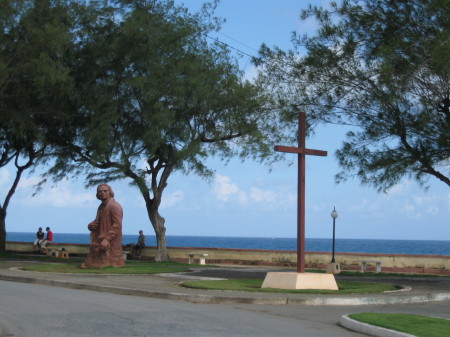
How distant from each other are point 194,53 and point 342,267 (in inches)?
460

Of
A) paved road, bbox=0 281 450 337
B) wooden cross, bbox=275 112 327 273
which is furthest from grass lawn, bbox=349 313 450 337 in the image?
wooden cross, bbox=275 112 327 273

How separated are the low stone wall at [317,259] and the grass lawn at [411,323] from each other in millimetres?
20253

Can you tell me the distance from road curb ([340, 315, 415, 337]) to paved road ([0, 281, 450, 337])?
0.19 m

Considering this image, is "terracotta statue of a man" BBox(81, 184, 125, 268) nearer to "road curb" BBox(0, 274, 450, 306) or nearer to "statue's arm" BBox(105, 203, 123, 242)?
"statue's arm" BBox(105, 203, 123, 242)

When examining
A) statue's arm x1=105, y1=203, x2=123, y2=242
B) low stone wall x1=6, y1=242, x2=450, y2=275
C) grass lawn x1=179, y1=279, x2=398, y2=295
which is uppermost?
statue's arm x1=105, y1=203, x2=123, y2=242

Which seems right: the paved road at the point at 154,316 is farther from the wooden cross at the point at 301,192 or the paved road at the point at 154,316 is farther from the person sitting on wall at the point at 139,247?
the person sitting on wall at the point at 139,247

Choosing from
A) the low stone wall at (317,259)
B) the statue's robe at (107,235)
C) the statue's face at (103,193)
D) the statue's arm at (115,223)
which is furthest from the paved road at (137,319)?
the low stone wall at (317,259)

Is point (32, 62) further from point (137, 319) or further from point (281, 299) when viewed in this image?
point (137, 319)

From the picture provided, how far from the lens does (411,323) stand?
12.0 meters

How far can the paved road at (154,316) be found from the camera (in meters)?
11.1

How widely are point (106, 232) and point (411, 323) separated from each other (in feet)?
51.1

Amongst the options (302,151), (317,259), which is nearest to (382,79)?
(302,151)

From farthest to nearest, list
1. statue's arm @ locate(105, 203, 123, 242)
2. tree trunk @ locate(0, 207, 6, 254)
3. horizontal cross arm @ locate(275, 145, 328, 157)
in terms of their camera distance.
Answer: tree trunk @ locate(0, 207, 6, 254) < statue's arm @ locate(105, 203, 123, 242) < horizontal cross arm @ locate(275, 145, 328, 157)

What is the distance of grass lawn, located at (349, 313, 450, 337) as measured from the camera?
36.3 feet
